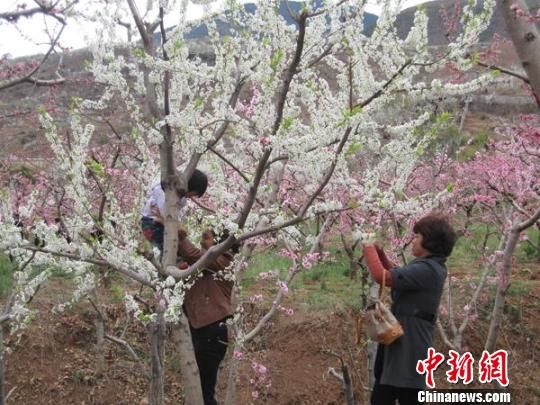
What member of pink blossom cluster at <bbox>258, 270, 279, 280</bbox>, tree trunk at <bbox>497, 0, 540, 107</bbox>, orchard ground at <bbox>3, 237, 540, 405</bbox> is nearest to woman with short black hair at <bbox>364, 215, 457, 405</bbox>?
tree trunk at <bbox>497, 0, 540, 107</bbox>

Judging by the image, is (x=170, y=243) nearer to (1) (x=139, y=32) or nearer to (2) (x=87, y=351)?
(1) (x=139, y=32)

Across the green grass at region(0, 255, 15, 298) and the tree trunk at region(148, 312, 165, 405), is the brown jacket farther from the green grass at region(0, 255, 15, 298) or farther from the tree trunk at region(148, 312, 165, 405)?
the green grass at region(0, 255, 15, 298)

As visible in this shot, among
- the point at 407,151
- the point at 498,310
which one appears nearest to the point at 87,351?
the point at 498,310

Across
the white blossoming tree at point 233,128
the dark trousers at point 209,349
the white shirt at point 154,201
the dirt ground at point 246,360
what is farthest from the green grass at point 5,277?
the white blossoming tree at point 233,128

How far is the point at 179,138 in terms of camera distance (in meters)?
2.47

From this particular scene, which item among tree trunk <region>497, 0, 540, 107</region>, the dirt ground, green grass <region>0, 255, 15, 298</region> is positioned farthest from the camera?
green grass <region>0, 255, 15, 298</region>

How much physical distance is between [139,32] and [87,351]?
504 cm

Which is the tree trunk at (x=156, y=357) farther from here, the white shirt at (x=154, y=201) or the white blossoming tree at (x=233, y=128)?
the white shirt at (x=154, y=201)

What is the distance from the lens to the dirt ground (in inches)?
228

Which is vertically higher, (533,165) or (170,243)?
(533,165)

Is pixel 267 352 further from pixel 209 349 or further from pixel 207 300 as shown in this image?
pixel 207 300

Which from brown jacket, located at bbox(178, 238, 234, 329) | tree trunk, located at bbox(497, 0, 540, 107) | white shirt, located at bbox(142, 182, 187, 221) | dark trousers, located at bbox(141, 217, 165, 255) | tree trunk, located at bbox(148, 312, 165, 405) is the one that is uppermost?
tree trunk, located at bbox(497, 0, 540, 107)

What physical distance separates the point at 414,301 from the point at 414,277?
158mm

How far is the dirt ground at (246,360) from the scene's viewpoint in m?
5.80
